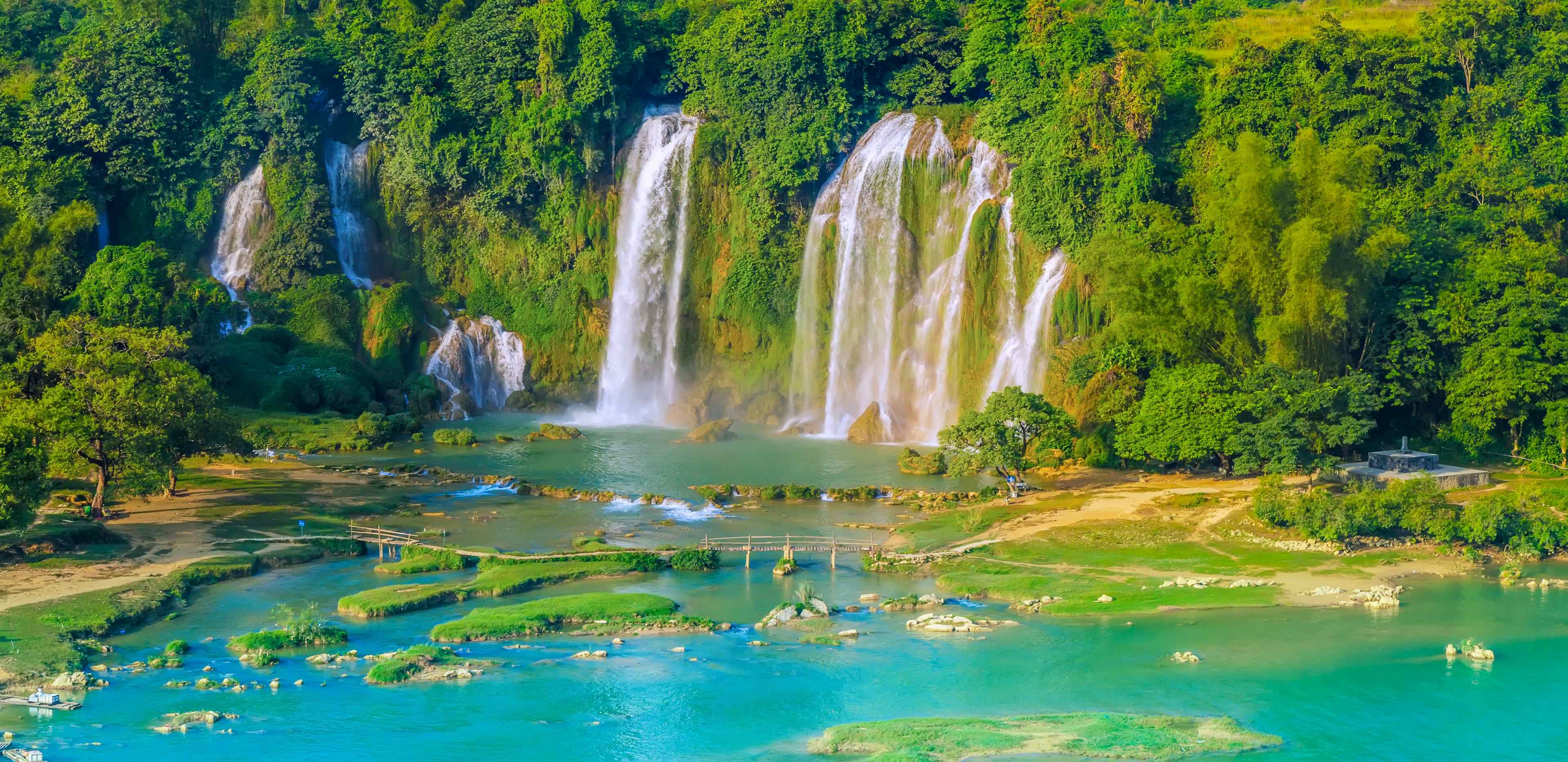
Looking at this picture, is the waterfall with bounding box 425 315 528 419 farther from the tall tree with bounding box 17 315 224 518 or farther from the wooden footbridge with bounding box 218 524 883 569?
the wooden footbridge with bounding box 218 524 883 569

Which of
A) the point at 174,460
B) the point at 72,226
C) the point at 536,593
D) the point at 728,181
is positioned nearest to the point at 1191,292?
the point at 536,593

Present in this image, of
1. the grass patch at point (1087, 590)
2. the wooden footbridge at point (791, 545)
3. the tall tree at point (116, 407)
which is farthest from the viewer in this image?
the tall tree at point (116, 407)

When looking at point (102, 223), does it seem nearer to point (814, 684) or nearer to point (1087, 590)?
point (1087, 590)

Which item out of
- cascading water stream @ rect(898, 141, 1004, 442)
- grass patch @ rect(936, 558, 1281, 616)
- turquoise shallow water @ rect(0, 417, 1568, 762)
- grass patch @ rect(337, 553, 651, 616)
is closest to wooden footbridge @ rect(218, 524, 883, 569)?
grass patch @ rect(337, 553, 651, 616)

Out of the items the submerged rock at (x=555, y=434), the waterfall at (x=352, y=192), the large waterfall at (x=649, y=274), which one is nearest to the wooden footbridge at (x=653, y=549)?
the submerged rock at (x=555, y=434)

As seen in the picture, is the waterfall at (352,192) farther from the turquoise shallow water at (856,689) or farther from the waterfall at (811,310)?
the turquoise shallow water at (856,689)

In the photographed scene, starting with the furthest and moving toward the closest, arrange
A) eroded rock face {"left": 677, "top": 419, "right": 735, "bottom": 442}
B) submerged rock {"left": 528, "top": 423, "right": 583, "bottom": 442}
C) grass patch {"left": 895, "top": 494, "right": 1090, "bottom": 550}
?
submerged rock {"left": 528, "top": 423, "right": 583, "bottom": 442} < eroded rock face {"left": 677, "top": 419, "right": 735, "bottom": 442} < grass patch {"left": 895, "top": 494, "right": 1090, "bottom": 550}
